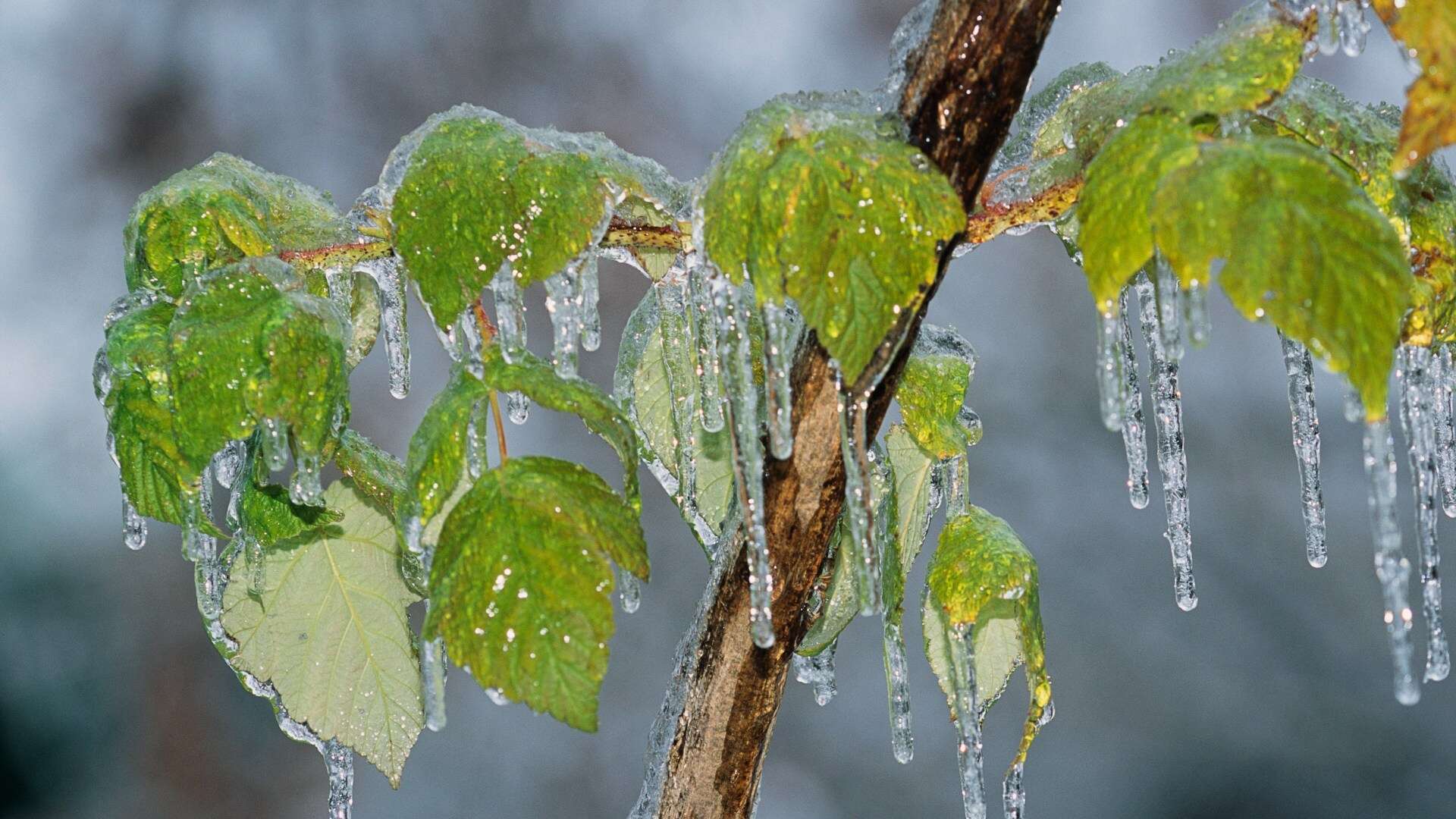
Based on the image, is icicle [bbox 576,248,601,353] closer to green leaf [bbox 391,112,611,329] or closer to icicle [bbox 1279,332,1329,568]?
green leaf [bbox 391,112,611,329]

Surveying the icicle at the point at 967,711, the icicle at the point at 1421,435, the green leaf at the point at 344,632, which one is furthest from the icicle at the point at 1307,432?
the green leaf at the point at 344,632

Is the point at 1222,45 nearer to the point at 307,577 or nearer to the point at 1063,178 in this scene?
the point at 1063,178

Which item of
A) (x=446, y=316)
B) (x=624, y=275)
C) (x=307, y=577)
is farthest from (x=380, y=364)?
(x=446, y=316)

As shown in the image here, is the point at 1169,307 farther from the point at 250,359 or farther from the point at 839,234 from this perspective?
the point at 250,359

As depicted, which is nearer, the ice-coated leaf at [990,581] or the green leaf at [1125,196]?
the green leaf at [1125,196]

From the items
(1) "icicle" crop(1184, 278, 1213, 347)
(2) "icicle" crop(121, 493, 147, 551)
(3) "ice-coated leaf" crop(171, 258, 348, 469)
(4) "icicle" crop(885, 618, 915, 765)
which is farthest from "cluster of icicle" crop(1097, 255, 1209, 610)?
(2) "icicle" crop(121, 493, 147, 551)

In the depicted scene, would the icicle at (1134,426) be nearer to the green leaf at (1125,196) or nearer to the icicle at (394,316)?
the green leaf at (1125,196)
